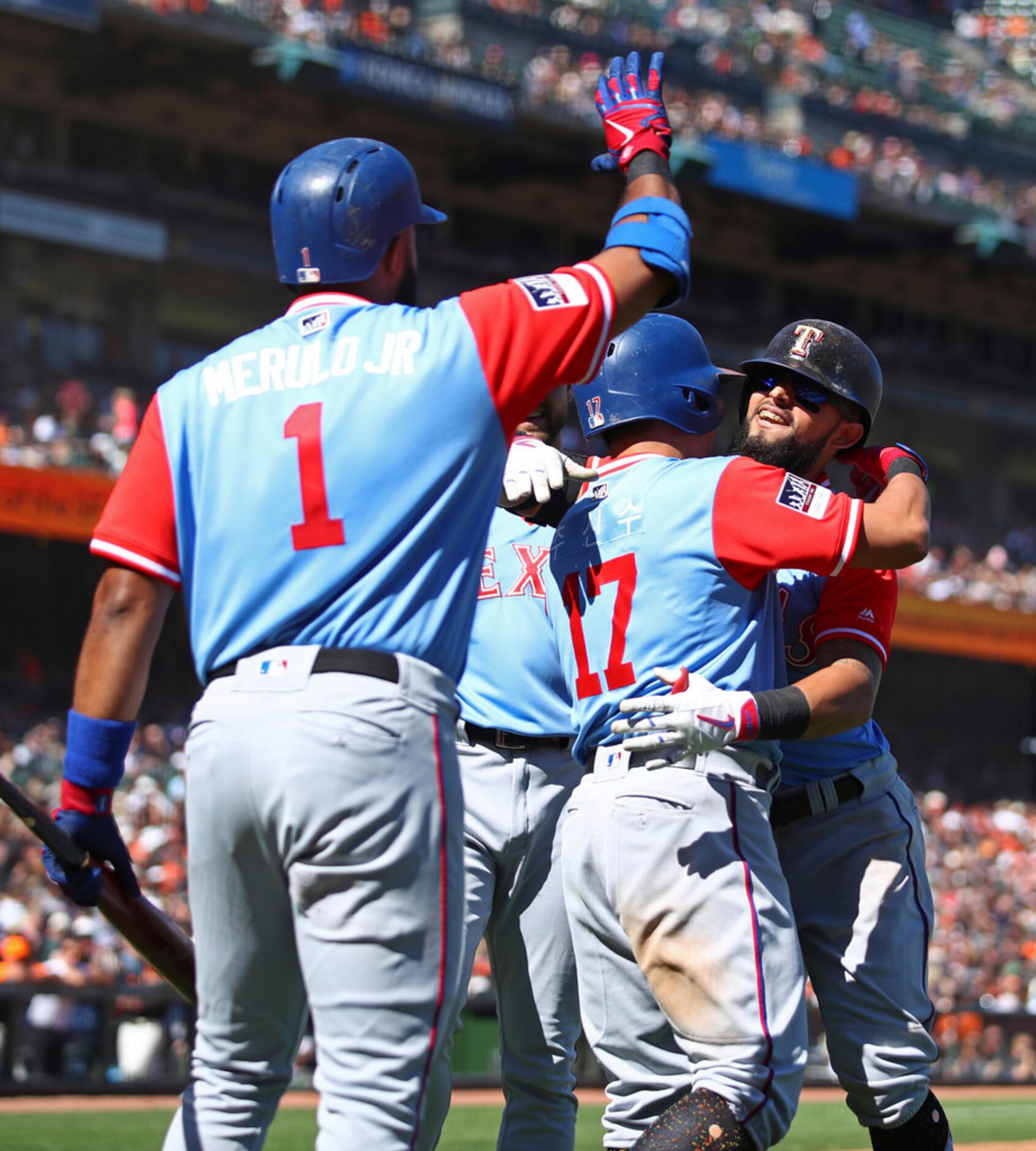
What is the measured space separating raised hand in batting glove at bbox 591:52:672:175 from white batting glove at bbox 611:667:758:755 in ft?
3.42

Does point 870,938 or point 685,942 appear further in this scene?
point 870,938

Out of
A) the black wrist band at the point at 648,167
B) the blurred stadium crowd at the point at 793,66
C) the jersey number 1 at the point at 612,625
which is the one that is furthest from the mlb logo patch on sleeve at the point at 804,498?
the blurred stadium crowd at the point at 793,66

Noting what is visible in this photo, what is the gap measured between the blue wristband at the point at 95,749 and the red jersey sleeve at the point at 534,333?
2.78ft

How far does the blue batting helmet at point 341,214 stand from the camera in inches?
120

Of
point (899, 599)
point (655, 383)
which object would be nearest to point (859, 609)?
point (655, 383)

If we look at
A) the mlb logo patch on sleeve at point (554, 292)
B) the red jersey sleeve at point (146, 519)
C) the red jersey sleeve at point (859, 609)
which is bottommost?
the red jersey sleeve at point (859, 609)

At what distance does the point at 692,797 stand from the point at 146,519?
124 cm

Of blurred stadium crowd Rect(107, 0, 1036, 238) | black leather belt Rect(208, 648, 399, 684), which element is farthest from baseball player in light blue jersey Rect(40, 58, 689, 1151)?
blurred stadium crowd Rect(107, 0, 1036, 238)

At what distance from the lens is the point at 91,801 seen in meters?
3.04

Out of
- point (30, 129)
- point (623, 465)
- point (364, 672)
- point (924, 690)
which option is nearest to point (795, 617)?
point (623, 465)

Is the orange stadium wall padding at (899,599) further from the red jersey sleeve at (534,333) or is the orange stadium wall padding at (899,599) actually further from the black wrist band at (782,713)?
the red jersey sleeve at (534,333)

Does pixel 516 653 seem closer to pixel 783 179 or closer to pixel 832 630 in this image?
pixel 832 630

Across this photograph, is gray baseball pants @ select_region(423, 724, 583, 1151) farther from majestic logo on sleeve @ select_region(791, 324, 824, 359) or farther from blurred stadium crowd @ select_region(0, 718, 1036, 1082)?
blurred stadium crowd @ select_region(0, 718, 1036, 1082)

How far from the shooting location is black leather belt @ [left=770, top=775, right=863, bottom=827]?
400 centimetres
